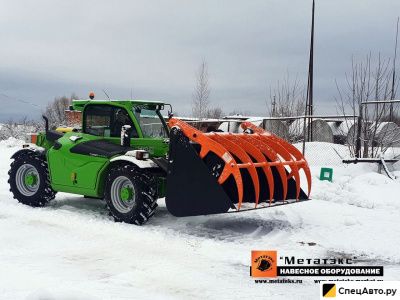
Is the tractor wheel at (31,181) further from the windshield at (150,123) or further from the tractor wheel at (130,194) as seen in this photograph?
the windshield at (150,123)

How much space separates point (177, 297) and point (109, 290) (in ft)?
1.99

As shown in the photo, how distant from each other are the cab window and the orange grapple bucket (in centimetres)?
133

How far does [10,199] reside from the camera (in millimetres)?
9273

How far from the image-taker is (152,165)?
713 cm

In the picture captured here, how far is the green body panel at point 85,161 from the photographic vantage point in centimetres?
764

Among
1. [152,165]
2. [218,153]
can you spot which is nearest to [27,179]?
[152,165]

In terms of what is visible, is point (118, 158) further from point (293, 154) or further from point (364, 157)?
point (364, 157)

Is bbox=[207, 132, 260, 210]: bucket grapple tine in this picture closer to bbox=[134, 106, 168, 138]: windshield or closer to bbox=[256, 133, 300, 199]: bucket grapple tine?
bbox=[256, 133, 300, 199]: bucket grapple tine

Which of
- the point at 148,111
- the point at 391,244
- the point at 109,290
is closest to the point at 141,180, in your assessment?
the point at 148,111

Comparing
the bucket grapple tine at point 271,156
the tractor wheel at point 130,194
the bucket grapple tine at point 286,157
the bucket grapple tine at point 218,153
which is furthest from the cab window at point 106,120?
the bucket grapple tine at point 286,157

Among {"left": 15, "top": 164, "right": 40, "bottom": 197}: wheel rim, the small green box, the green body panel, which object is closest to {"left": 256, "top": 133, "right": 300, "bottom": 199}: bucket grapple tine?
the green body panel

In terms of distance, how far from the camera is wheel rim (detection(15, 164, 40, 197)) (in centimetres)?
880

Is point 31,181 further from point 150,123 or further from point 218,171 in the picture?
point 218,171

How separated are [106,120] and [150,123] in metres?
0.78
